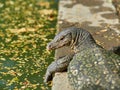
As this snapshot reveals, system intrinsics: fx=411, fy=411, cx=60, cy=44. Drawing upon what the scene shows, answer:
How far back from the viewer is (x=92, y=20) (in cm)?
748

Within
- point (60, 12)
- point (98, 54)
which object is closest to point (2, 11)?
point (60, 12)

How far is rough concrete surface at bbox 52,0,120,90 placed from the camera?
6.39 m

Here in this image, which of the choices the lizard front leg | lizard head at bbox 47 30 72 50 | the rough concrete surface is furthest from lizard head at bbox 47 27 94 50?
the rough concrete surface

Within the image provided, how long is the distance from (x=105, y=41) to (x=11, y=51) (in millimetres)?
1545

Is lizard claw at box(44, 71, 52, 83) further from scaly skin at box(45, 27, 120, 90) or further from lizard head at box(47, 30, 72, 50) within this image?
scaly skin at box(45, 27, 120, 90)

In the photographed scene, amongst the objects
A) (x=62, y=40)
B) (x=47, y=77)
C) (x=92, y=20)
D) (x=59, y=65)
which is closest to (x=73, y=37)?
(x=62, y=40)

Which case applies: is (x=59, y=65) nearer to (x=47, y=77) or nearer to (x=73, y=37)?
(x=47, y=77)

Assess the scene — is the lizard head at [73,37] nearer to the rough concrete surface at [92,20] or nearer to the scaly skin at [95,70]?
the scaly skin at [95,70]

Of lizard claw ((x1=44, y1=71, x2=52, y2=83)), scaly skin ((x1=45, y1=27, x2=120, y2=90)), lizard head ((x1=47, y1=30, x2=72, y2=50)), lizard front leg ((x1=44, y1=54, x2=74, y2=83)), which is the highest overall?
lizard head ((x1=47, y1=30, x2=72, y2=50))

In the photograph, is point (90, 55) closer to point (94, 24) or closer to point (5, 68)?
point (5, 68)

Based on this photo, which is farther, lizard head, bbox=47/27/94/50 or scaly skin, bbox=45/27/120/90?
lizard head, bbox=47/27/94/50

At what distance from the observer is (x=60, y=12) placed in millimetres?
7938

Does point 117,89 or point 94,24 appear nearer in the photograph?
point 117,89

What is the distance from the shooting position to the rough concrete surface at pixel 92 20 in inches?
251
